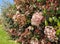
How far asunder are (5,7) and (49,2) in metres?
11.8

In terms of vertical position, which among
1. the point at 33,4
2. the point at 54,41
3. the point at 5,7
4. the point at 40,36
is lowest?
the point at 54,41

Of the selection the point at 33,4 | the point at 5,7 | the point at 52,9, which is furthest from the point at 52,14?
the point at 5,7

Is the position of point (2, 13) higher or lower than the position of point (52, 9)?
higher

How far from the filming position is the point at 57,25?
604 centimetres

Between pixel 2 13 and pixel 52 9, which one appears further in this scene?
pixel 2 13

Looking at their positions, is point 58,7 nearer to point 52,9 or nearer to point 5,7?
point 52,9

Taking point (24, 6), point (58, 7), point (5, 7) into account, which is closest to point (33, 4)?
point (24, 6)

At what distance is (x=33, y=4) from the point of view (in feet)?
23.8

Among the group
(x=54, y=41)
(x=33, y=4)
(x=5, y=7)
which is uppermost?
(x=5, y=7)

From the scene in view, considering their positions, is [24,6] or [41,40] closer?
[41,40]

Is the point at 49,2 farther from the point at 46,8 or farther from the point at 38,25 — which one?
the point at 38,25

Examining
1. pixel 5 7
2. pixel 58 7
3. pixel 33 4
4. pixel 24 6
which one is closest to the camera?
pixel 58 7

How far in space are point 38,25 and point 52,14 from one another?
0.57m

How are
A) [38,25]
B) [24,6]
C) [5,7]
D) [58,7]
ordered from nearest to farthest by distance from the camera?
[58,7] → [38,25] → [24,6] → [5,7]
